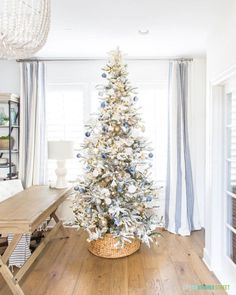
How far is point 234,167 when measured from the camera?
112 inches

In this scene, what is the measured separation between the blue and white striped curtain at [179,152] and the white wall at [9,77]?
7.84 feet

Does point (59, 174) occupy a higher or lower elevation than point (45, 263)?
higher

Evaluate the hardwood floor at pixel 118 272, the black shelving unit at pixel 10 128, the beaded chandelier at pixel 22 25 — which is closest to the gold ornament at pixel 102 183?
the hardwood floor at pixel 118 272

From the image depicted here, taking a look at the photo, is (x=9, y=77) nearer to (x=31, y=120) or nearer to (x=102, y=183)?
(x=31, y=120)

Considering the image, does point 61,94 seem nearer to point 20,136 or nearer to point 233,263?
point 20,136

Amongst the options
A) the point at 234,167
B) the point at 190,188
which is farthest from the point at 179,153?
the point at 234,167

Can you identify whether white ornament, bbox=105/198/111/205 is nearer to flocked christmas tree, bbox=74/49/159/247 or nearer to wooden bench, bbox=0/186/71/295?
flocked christmas tree, bbox=74/49/159/247

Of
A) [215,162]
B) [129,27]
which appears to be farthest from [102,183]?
[129,27]

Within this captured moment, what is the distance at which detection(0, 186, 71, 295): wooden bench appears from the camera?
246 cm

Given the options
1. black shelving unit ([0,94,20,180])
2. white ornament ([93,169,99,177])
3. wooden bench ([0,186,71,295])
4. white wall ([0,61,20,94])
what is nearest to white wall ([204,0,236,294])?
white ornament ([93,169,99,177])

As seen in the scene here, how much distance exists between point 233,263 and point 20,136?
130 inches

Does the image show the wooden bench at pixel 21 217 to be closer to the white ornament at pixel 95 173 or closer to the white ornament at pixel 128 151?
the white ornament at pixel 95 173

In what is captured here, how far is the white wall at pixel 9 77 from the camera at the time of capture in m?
4.46

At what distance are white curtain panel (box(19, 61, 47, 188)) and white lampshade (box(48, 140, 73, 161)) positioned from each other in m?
0.65
